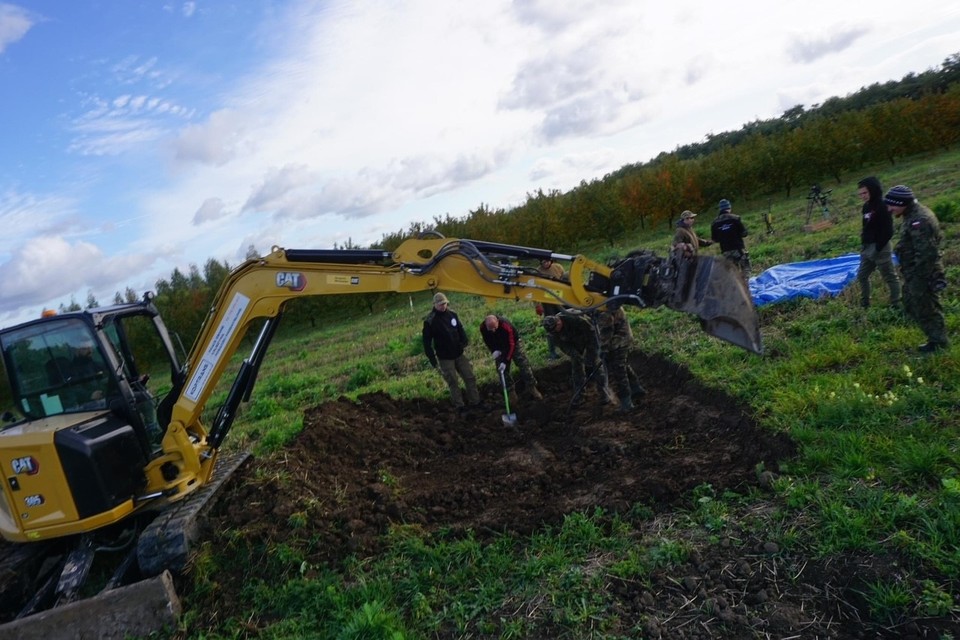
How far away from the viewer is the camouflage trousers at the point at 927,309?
20.7 ft

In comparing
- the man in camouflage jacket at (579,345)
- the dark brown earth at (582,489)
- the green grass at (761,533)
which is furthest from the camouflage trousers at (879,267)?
the man in camouflage jacket at (579,345)

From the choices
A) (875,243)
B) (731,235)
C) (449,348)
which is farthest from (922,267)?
(449,348)

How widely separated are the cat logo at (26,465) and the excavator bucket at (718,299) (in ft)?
19.1

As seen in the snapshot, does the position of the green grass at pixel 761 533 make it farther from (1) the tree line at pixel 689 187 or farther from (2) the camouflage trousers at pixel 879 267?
(1) the tree line at pixel 689 187

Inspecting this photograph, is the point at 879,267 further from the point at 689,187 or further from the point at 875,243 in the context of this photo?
the point at 689,187

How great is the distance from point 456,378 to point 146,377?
4.26m

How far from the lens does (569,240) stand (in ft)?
100

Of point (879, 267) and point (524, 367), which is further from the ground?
point (879, 267)

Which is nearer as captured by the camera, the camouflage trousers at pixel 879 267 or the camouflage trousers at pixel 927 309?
the camouflage trousers at pixel 927 309

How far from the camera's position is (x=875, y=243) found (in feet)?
26.9

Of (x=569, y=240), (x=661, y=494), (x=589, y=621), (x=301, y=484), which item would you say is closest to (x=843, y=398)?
(x=661, y=494)

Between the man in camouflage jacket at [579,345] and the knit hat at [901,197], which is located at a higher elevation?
the knit hat at [901,197]

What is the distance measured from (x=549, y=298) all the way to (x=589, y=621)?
8.54ft

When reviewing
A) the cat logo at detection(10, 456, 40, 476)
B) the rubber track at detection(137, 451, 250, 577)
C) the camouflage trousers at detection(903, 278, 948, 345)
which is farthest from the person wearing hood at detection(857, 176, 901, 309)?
the cat logo at detection(10, 456, 40, 476)
